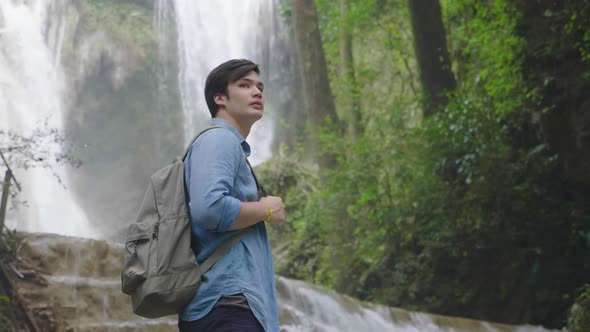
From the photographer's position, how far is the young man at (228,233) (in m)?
1.91

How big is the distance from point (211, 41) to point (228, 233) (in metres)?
20.1

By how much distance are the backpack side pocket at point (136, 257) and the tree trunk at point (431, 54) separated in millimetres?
7999

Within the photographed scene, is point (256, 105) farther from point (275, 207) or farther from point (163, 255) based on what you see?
point (163, 255)

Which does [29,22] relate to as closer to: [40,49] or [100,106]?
[40,49]

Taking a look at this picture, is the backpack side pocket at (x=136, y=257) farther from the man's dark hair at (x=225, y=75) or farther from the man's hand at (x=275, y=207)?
the man's dark hair at (x=225, y=75)

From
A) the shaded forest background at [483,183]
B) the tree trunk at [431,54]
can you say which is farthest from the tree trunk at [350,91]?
the tree trunk at [431,54]

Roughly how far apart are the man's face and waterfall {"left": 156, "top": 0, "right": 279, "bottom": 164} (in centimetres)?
1794

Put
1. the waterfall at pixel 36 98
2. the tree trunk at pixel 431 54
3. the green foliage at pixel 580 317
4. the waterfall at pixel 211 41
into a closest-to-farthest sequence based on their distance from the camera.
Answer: the green foliage at pixel 580 317, the tree trunk at pixel 431 54, the waterfall at pixel 36 98, the waterfall at pixel 211 41

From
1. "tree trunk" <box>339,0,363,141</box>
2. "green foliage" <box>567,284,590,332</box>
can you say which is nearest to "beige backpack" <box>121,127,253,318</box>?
"green foliage" <box>567,284,590,332</box>

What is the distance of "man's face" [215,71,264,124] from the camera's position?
2234 mm

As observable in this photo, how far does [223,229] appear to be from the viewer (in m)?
1.96

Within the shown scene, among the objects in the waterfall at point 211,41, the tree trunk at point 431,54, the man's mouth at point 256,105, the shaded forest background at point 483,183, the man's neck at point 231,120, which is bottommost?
the shaded forest background at point 483,183

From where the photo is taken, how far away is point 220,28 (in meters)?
21.8

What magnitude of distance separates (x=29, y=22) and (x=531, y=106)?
1271 centimetres
